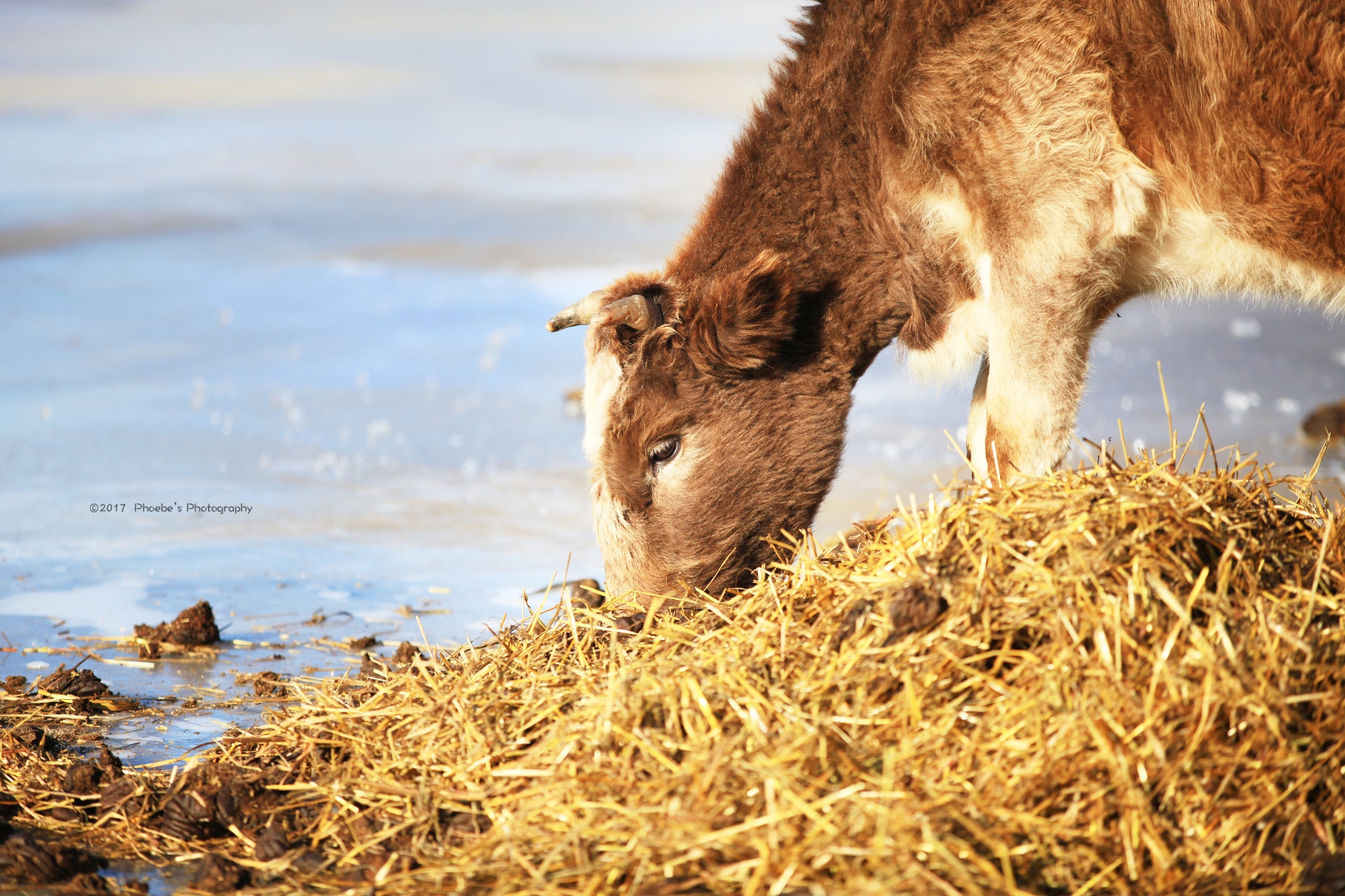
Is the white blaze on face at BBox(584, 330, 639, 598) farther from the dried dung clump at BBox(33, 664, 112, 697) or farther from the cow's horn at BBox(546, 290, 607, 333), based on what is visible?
the dried dung clump at BBox(33, 664, 112, 697)

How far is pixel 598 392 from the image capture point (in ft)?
13.0

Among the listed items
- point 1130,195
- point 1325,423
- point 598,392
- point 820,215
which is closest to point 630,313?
point 598,392

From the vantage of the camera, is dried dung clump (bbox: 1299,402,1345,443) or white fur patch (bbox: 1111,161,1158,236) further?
dried dung clump (bbox: 1299,402,1345,443)

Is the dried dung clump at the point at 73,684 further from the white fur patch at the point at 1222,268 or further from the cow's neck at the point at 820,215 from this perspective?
the white fur patch at the point at 1222,268

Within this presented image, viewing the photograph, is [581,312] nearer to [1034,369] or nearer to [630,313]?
[630,313]

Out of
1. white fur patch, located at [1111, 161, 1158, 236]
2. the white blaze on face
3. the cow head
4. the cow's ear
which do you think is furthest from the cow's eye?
white fur patch, located at [1111, 161, 1158, 236]

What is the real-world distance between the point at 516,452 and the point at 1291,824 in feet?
19.2

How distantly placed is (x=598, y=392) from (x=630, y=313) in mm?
318

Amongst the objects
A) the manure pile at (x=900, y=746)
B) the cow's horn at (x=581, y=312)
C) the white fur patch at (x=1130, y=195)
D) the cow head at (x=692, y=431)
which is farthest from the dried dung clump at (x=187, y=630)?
the white fur patch at (x=1130, y=195)

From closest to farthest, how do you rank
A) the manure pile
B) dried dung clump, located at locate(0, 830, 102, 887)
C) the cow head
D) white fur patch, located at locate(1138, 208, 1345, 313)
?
the manure pile < dried dung clump, located at locate(0, 830, 102, 887) < white fur patch, located at locate(1138, 208, 1345, 313) < the cow head

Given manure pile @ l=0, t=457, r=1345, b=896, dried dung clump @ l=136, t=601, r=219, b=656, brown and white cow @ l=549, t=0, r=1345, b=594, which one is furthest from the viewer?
dried dung clump @ l=136, t=601, r=219, b=656

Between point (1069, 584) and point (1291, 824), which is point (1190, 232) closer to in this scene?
point (1069, 584)

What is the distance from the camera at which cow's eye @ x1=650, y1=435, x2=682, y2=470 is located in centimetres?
396

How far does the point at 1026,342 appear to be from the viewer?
363cm
